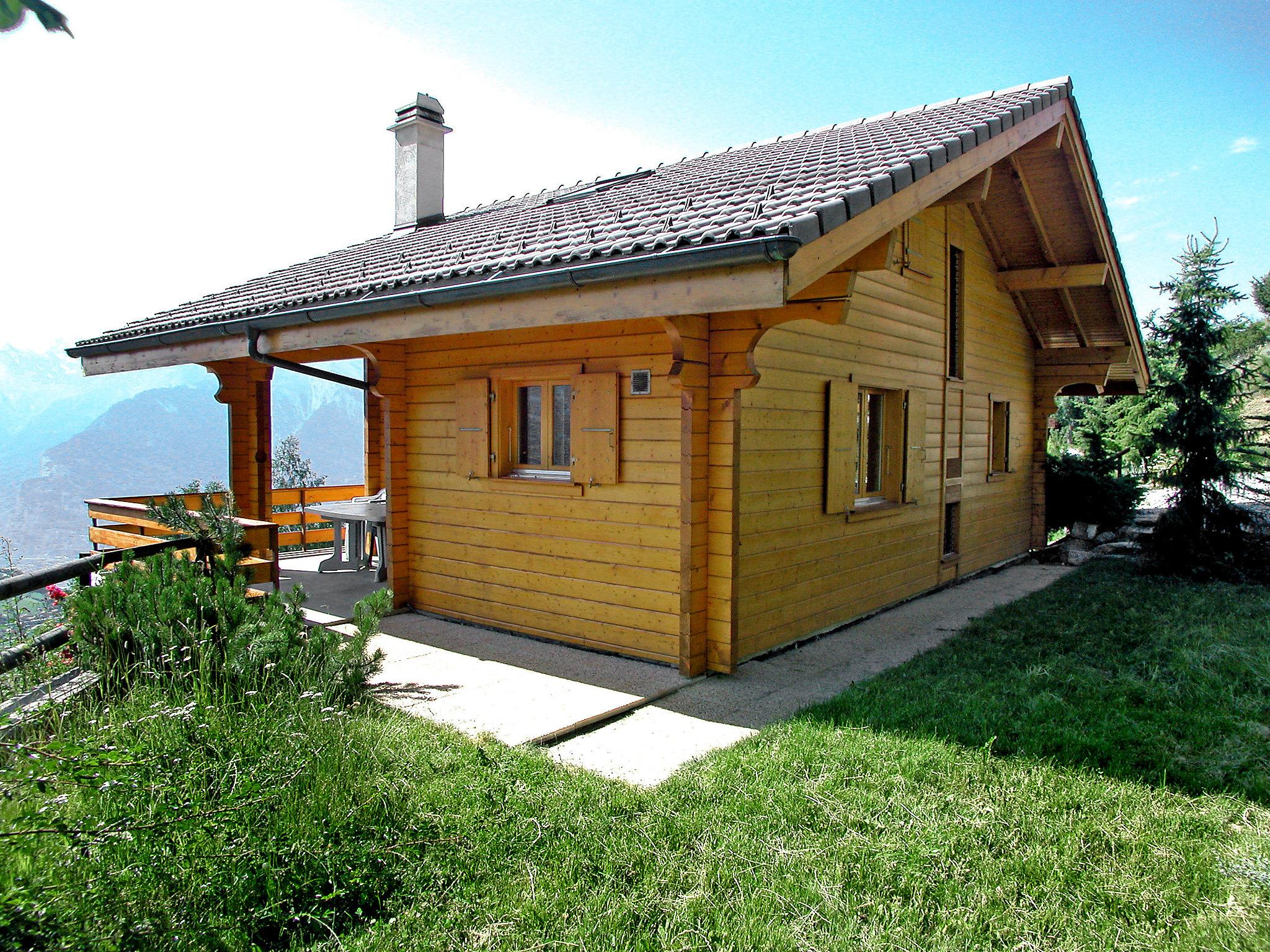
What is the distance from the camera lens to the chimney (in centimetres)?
1080

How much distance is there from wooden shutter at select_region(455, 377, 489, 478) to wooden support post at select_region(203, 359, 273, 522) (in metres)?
3.46

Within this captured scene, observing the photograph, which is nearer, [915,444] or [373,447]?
[915,444]

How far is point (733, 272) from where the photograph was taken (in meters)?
4.11

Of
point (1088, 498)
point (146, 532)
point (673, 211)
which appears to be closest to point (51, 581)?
point (146, 532)

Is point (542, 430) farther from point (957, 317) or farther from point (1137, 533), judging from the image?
point (1137, 533)

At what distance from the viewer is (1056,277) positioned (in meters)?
9.86

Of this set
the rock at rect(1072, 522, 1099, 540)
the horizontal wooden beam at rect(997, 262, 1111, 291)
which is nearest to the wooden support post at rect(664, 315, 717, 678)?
the horizontal wooden beam at rect(997, 262, 1111, 291)

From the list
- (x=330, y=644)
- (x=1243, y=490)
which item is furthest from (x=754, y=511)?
(x=1243, y=490)

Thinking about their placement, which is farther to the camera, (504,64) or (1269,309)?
(1269,309)

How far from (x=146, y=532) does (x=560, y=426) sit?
4.48 metres

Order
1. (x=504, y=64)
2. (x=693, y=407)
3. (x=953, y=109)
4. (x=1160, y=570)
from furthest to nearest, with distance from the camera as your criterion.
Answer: (x=1160, y=570)
(x=953, y=109)
(x=504, y=64)
(x=693, y=407)

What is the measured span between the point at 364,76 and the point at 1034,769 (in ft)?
15.7

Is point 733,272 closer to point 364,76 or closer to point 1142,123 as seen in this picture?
point 364,76

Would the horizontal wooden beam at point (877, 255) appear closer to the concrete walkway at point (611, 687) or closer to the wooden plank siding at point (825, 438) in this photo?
the wooden plank siding at point (825, 438)
